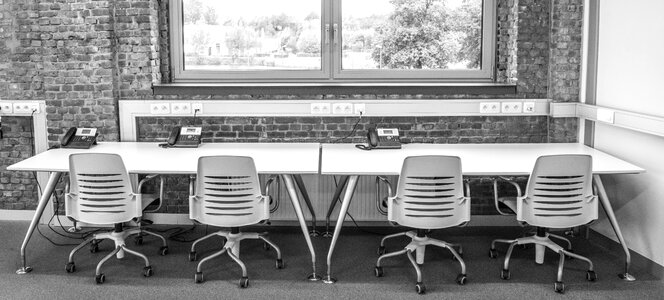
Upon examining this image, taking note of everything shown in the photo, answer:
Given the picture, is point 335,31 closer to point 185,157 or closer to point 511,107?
point 511,107

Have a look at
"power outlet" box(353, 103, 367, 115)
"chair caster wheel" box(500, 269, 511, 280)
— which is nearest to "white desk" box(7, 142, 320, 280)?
"power outlet" box(353, 103, 367, 115)

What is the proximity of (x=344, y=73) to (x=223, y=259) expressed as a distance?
1981 mm

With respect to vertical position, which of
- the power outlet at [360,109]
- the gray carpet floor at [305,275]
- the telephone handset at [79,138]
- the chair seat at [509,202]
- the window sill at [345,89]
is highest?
the window sill at [345,89]

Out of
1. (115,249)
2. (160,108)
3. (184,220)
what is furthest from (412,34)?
(115,249)

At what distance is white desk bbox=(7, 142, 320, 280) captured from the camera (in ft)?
15.3

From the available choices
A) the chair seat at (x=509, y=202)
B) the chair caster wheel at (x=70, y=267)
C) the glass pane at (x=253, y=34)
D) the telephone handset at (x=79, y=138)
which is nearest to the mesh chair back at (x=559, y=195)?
the chair seat at (x=509, y=202)

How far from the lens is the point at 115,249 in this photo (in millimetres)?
5023

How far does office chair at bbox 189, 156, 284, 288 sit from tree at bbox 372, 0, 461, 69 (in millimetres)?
2069

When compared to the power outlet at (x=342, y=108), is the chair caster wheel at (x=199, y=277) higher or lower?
lower

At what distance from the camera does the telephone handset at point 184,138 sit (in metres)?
5.53

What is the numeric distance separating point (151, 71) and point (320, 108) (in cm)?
148

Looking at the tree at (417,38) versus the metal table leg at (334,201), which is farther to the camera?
the tree at (417,38)

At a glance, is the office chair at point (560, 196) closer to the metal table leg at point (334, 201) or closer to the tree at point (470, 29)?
the metal table leg at point (334, 201)

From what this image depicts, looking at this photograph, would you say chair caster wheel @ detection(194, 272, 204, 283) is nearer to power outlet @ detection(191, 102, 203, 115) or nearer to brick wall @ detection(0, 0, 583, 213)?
A: brick wall @ detection(0, 0, 583, 213)
